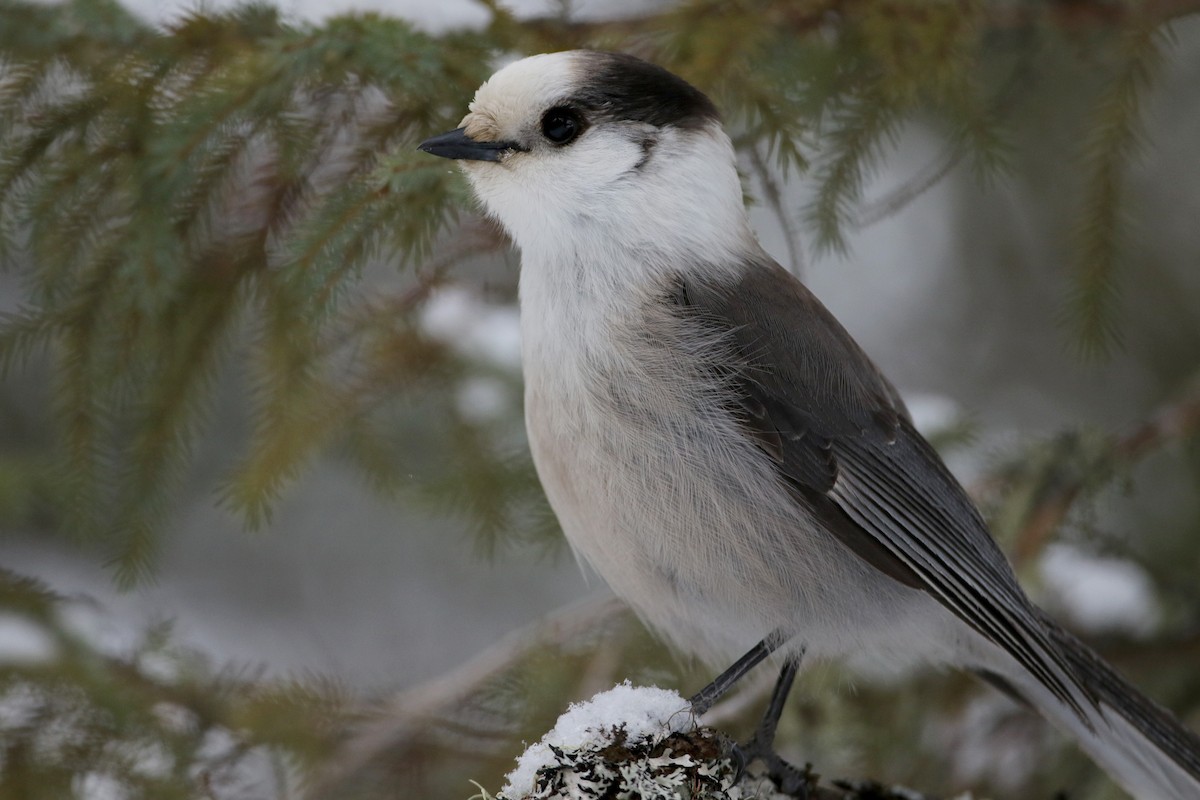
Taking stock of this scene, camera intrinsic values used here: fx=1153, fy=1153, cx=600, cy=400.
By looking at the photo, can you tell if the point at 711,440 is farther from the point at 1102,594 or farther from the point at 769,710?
the point at 1102,594

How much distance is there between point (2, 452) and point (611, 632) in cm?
243

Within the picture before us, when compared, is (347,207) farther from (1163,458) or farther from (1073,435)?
(1163,458)

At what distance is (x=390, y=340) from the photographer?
282 cm

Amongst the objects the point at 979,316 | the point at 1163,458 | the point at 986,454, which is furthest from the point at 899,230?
the point at 986,454

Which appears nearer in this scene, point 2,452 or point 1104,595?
point 1104,595

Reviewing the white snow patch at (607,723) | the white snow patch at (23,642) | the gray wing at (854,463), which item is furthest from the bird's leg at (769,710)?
the white snow patch at (23,642)

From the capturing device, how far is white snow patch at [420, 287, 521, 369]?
3.00 metres

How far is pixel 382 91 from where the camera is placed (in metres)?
2.26

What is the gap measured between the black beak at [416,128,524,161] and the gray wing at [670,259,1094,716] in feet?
1.31

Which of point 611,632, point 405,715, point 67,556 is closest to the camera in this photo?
point 405,715

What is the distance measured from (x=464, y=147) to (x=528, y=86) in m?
0.15

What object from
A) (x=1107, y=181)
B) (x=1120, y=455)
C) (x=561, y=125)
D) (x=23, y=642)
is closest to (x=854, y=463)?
(x=561, y=125)

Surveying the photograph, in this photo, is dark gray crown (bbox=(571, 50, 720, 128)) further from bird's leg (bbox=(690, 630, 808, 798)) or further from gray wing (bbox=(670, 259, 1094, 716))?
bird's leg (bbox=(690, 630, 808, 798))

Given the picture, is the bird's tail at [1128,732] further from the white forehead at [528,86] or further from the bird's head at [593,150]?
the white forehead at [528,86]
